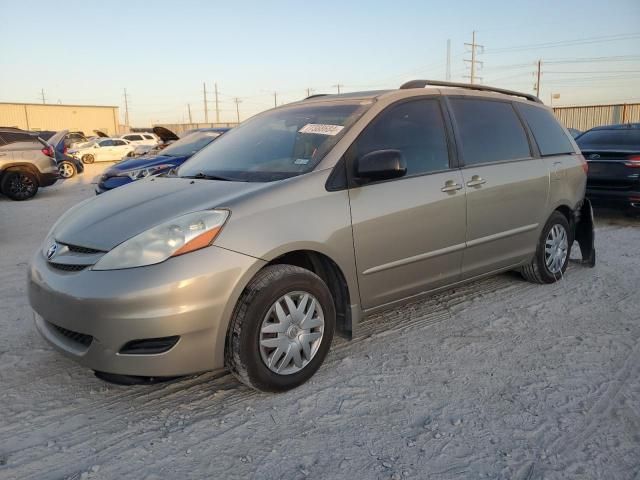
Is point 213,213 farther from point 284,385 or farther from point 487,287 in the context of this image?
point 487,287

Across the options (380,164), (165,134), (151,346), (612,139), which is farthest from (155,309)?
(165,134)

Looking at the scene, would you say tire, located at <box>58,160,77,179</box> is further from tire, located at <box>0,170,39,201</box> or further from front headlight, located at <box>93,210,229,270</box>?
front headlight, located at <box>93,210,229,270</box>

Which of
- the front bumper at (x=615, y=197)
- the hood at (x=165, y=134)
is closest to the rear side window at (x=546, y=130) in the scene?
the front bumper at (x=615, y=197)

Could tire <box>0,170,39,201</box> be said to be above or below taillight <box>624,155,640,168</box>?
below

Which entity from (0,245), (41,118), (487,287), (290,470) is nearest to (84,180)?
(0,245)

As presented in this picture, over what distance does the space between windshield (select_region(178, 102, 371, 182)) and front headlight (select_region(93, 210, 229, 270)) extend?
0.58 meters

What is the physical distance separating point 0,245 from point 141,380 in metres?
5.39

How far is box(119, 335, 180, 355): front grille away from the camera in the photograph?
2.48 metres

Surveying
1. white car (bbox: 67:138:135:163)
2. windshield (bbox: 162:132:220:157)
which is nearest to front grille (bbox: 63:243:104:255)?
windshield (bbox: 162:132:220:157)

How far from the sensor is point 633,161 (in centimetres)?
725

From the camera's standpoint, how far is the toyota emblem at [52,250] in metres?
2.85

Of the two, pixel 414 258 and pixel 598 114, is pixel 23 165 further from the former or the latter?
pixel 598 114

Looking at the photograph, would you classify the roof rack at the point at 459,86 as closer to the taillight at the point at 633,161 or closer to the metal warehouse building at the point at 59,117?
the taillight at the point at 633,161

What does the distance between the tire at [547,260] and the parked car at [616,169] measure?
10.4ft
